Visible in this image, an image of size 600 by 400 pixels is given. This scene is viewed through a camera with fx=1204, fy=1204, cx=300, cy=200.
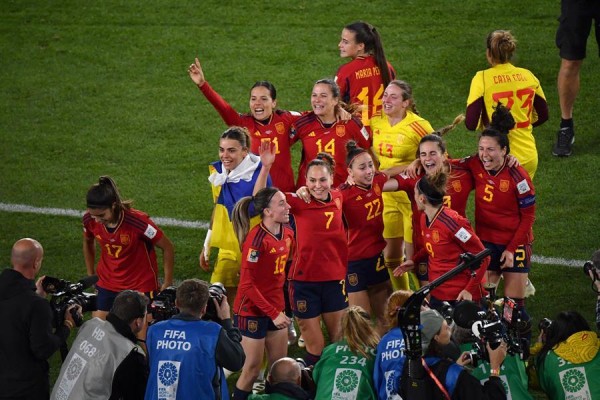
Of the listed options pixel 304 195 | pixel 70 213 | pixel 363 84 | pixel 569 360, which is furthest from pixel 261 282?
pixel 70 213

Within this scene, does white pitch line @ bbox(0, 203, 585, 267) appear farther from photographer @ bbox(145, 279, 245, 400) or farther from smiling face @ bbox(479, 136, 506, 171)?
photographer @ bbox(145, 279, 245, 400)

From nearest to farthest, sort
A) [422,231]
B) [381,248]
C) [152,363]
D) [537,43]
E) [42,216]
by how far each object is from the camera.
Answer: [152,363] → [422,231] → [381,248] → [42,216] → [537,43]

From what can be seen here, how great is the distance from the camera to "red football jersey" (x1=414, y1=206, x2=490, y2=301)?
8.63 meters

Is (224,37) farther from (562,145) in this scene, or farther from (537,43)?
(562,145)

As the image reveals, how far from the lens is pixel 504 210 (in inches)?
366

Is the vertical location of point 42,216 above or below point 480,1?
below

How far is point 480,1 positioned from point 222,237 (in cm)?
744

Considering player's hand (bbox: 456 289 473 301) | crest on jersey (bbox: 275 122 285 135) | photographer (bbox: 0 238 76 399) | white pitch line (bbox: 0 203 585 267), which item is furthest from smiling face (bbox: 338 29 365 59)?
photographer (bbox: 0 238 76 399)

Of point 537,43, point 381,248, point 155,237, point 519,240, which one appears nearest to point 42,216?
point 155,237

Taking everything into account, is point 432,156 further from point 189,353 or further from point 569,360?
point 189,353

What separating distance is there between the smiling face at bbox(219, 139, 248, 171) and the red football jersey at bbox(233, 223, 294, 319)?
93 cm

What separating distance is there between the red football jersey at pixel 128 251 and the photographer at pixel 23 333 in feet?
4.64

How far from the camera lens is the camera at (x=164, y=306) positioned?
7.73 m

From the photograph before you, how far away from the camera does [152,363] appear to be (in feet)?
23.7
